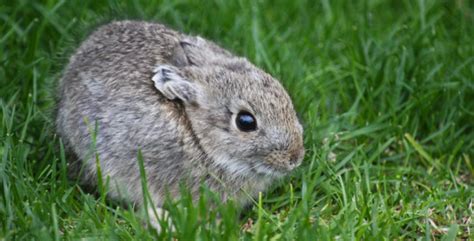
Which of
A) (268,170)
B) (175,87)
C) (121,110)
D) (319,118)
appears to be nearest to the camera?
(268,170)

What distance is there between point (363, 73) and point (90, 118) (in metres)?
2.82

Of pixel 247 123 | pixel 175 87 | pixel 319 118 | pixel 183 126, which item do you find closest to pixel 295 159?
pixel 247 123

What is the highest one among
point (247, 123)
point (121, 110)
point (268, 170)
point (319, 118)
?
point (121, 110)

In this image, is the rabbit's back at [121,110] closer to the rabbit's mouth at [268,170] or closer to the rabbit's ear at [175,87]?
the rabbit's ear at [175,87]

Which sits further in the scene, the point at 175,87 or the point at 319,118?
the point at 319,118

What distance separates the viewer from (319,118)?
7148mm

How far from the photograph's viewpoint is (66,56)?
280 inches

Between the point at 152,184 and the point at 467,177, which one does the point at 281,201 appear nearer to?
the point at 152,184

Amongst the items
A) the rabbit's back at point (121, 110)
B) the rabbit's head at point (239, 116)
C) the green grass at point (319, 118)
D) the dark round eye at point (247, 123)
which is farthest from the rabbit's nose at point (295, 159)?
the rabbit's back at point (121, 110)

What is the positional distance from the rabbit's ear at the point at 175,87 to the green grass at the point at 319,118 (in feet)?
2.63

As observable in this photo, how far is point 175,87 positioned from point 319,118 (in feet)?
5.74

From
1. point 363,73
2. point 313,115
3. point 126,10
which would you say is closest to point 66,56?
point 126,10

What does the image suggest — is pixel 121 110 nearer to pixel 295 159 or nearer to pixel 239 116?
pixel 239 116

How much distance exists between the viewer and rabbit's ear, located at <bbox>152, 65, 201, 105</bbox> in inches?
231
